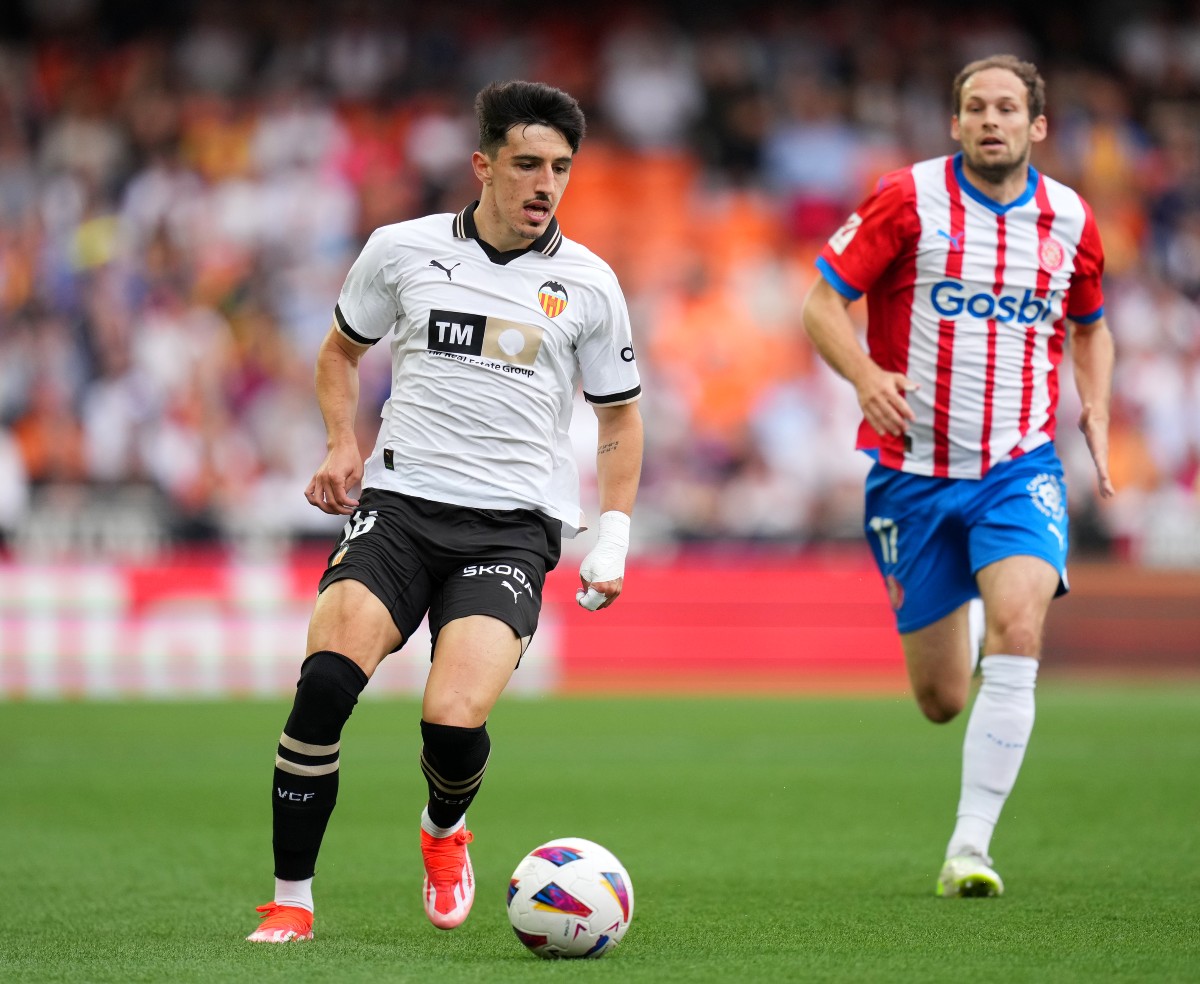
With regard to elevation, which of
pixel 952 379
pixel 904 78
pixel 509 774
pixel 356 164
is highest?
pixel 904 78

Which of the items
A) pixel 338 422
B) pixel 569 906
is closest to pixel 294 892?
pixel 569 906

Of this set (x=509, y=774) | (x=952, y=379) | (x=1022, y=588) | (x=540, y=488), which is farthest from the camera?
(x=509, y=774)

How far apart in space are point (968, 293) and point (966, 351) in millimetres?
211

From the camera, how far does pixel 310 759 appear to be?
17.7 feet

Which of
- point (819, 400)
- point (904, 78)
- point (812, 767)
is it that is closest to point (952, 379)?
point (812, 767)

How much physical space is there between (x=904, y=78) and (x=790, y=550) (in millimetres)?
7726

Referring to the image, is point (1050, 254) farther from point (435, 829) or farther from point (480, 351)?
point (435, 829)

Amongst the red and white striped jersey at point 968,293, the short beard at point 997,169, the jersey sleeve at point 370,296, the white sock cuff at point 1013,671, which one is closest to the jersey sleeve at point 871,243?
the red and white striped jersey at point 968,293

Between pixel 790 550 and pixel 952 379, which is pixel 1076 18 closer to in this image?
pixel 790 550

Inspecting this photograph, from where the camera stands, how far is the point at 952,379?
6832 mm

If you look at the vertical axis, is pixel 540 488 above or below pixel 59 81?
below

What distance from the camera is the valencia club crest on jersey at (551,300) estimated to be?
5.83m

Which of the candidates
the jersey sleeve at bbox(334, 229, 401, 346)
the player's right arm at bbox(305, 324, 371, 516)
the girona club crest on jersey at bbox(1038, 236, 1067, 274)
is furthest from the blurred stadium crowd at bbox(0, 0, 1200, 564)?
the jersey sleeve at bbox(334, 229, 401, 346)

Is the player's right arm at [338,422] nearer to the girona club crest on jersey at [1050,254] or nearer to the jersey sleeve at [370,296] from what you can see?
the jersey sleeve at [370,296]
